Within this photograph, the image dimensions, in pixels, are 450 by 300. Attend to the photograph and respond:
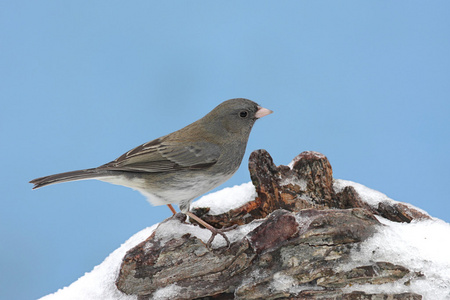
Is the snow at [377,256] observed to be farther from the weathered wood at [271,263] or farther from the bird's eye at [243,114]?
the bird's eye at [243,114]

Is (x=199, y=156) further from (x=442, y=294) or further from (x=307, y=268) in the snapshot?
(x=442, y=294)

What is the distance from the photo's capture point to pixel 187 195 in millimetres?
2910

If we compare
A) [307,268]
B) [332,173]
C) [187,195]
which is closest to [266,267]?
[307,268]

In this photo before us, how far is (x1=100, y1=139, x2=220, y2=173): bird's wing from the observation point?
297 centimetres

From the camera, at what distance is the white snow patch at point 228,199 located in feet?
10.5

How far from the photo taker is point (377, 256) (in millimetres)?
2340

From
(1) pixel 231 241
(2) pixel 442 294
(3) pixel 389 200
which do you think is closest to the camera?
(2) pixel 442 294

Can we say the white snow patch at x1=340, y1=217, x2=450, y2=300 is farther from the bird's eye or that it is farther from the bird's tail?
the bird's tail

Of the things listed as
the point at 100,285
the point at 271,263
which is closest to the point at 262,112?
the point at 271,263

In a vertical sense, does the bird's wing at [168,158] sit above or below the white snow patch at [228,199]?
above

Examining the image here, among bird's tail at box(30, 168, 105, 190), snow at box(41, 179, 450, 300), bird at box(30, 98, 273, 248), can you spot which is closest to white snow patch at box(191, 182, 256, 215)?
snow at box(41, 179, 450, 300)

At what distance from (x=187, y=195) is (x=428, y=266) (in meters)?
1.50

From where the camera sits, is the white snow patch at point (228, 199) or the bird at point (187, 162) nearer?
the bird at point (187, 162)

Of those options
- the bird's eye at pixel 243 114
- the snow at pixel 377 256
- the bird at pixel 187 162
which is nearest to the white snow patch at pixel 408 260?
the snow at pixel 377 256
